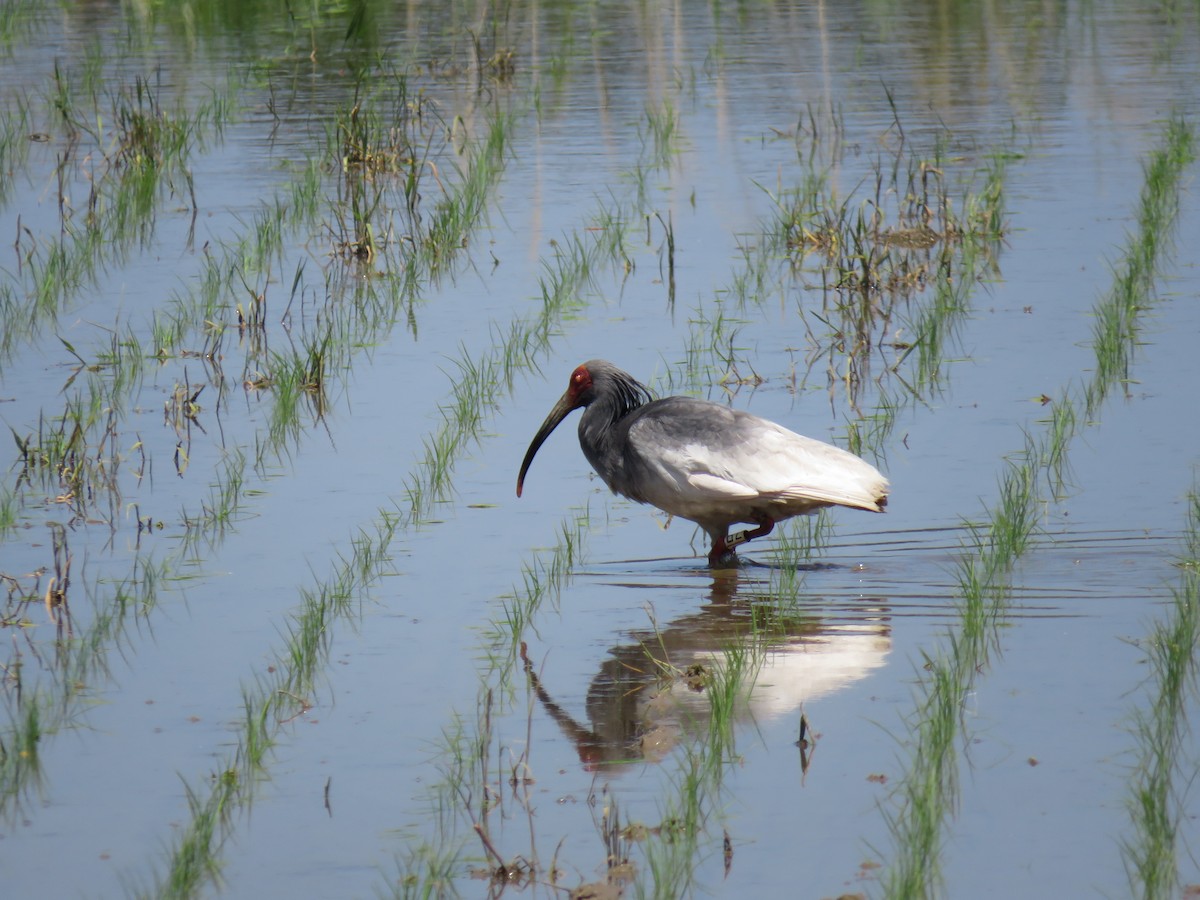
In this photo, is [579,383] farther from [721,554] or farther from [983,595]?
[983,595]

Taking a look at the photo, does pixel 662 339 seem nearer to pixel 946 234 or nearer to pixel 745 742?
pixel 946 234

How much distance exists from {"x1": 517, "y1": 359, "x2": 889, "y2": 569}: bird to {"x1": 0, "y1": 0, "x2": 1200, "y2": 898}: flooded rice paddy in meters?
0.19

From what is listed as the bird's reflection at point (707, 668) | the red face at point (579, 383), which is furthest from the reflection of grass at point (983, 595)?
the red face at point (579, 383)

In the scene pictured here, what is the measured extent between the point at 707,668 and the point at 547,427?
6.80ft

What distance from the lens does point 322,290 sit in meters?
9.71

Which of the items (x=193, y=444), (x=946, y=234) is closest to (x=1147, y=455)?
(x=946, y=234)

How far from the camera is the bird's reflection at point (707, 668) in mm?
4762

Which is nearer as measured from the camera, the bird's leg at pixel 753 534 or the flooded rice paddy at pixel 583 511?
the flooded rice paddy at pixel 583 511

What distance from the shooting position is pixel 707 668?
17.1 feet

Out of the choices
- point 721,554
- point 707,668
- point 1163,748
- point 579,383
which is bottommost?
point 721,554

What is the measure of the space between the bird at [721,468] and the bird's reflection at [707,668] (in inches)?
17.4

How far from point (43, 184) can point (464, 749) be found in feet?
27.5

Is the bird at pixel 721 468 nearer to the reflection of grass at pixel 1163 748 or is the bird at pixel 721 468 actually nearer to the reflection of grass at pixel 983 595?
the reflection of grass at pixel 983 595

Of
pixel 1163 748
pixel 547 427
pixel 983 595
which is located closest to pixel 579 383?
pixel 547 427
